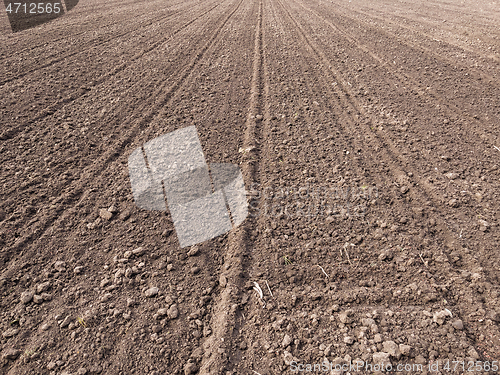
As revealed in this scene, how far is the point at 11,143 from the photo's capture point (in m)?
4.92

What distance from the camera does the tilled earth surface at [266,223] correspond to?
2.39 m

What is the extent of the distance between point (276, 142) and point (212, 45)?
6299mm

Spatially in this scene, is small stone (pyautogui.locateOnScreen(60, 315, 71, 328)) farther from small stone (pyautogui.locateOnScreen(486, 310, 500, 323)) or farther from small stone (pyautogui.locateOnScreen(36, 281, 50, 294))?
small stone (pyautogui.locateOnScreen(486, 310, 500, 323))

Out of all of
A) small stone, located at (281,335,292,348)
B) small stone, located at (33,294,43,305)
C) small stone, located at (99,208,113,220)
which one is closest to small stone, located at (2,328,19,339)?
small stone, located at (33,294,43,305)

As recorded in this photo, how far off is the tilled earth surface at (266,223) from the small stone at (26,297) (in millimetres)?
24

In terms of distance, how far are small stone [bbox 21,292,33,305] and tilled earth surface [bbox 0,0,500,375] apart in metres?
0.02

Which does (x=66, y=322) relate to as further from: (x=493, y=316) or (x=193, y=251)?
(x=493, y=316)

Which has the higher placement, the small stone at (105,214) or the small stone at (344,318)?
the small stone at (105,214)

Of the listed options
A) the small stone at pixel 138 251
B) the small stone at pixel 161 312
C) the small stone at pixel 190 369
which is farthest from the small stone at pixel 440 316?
the small stone at pixel 138 251

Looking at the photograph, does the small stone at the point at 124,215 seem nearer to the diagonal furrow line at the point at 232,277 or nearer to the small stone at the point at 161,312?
the diagonal furrow line at the point at 232,277

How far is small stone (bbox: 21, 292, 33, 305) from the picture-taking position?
276cm

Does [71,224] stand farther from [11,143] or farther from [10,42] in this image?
[10,42]

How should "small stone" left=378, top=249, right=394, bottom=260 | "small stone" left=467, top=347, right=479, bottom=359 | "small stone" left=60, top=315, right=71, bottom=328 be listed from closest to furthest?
"small stone" left=467, top=347, right=479, bottom=359 → "small stone" left=60, top=315, right=71, bottom=328 → "small stone" left=378, top=249, right=394, bottom=260

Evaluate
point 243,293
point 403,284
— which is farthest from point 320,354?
point 403,284
